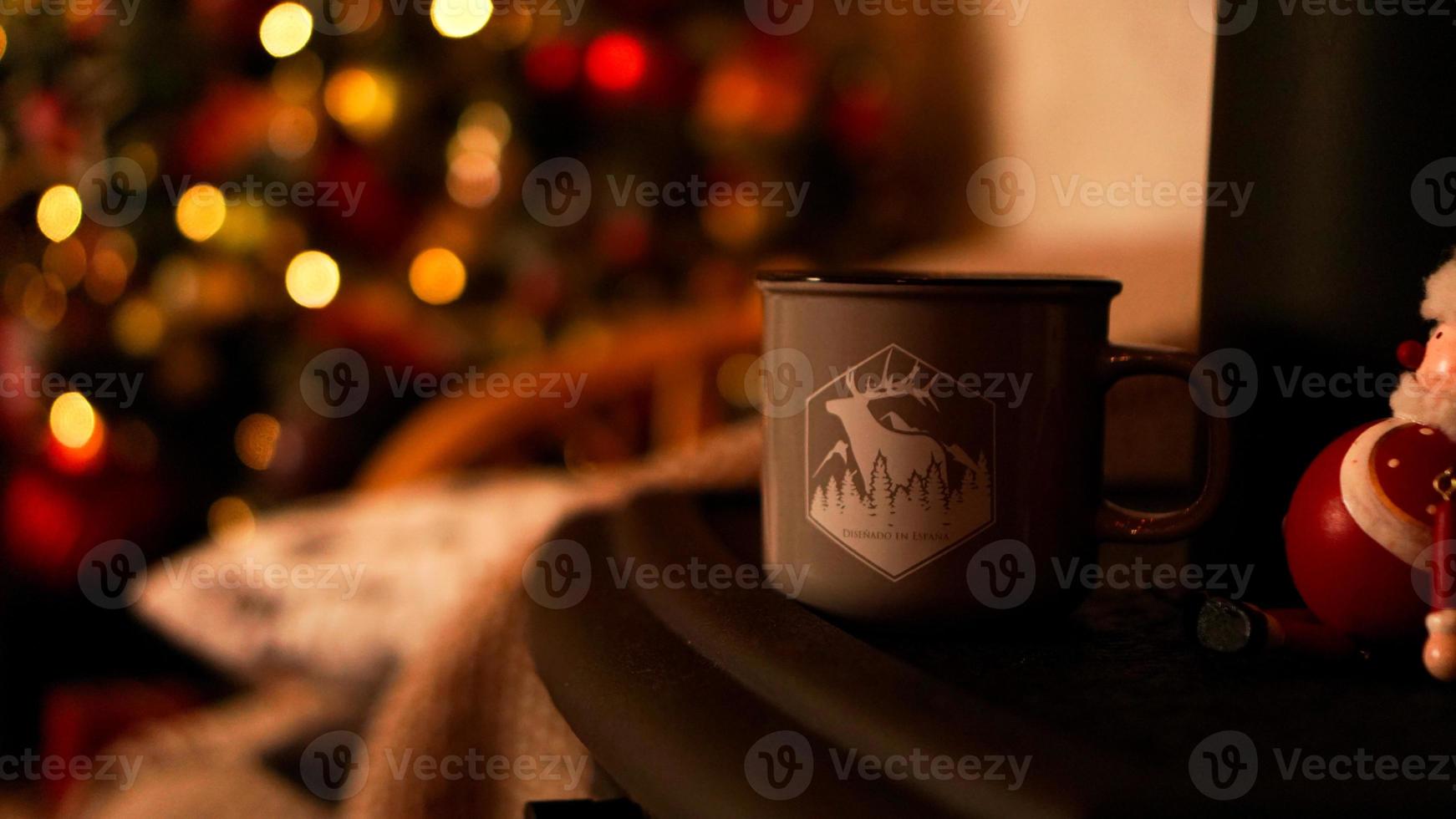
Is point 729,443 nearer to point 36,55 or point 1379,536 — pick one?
point 1379,536

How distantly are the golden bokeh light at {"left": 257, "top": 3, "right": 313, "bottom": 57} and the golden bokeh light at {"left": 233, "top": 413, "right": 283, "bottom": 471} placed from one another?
0.60 metres

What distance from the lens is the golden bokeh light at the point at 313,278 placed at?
1932 mm

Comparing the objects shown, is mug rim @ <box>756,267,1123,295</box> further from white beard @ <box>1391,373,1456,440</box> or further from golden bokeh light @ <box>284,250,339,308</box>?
golden bokeh light @ <box>284,250,339,308</box>

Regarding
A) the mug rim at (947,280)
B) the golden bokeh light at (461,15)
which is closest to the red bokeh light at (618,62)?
the golden bokeh light at (461,15)

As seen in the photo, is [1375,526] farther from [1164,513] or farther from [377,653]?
[377,653]

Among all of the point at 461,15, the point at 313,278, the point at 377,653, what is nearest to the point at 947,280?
the point at 377,653

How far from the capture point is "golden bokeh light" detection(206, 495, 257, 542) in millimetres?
2076

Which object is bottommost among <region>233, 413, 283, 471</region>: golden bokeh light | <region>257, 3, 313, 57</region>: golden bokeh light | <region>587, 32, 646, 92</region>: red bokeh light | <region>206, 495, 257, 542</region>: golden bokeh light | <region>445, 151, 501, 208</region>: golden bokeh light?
<region>206, 495, 257, 542</region>: golden bokeh light

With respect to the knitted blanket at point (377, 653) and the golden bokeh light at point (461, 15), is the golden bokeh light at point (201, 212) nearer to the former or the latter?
the golden bokeh light at point (461, 15)

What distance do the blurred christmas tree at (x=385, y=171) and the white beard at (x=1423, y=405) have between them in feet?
4.87

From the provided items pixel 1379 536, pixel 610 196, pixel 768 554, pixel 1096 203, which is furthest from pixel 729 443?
pixel 610 196

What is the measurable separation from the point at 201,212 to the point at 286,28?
319 mm

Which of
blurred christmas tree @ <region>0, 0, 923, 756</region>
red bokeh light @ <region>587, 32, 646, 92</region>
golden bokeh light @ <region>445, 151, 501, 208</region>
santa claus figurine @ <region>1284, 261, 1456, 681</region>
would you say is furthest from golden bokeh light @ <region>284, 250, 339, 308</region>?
santa claus figurine @ <region>1284, 261, 1456, 681</region>

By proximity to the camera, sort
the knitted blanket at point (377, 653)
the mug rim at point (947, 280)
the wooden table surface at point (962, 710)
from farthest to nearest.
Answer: the knitted blanket at point (377, 653), the mug rim at point (947, 280), the wooden table surface at point (962, 710)
